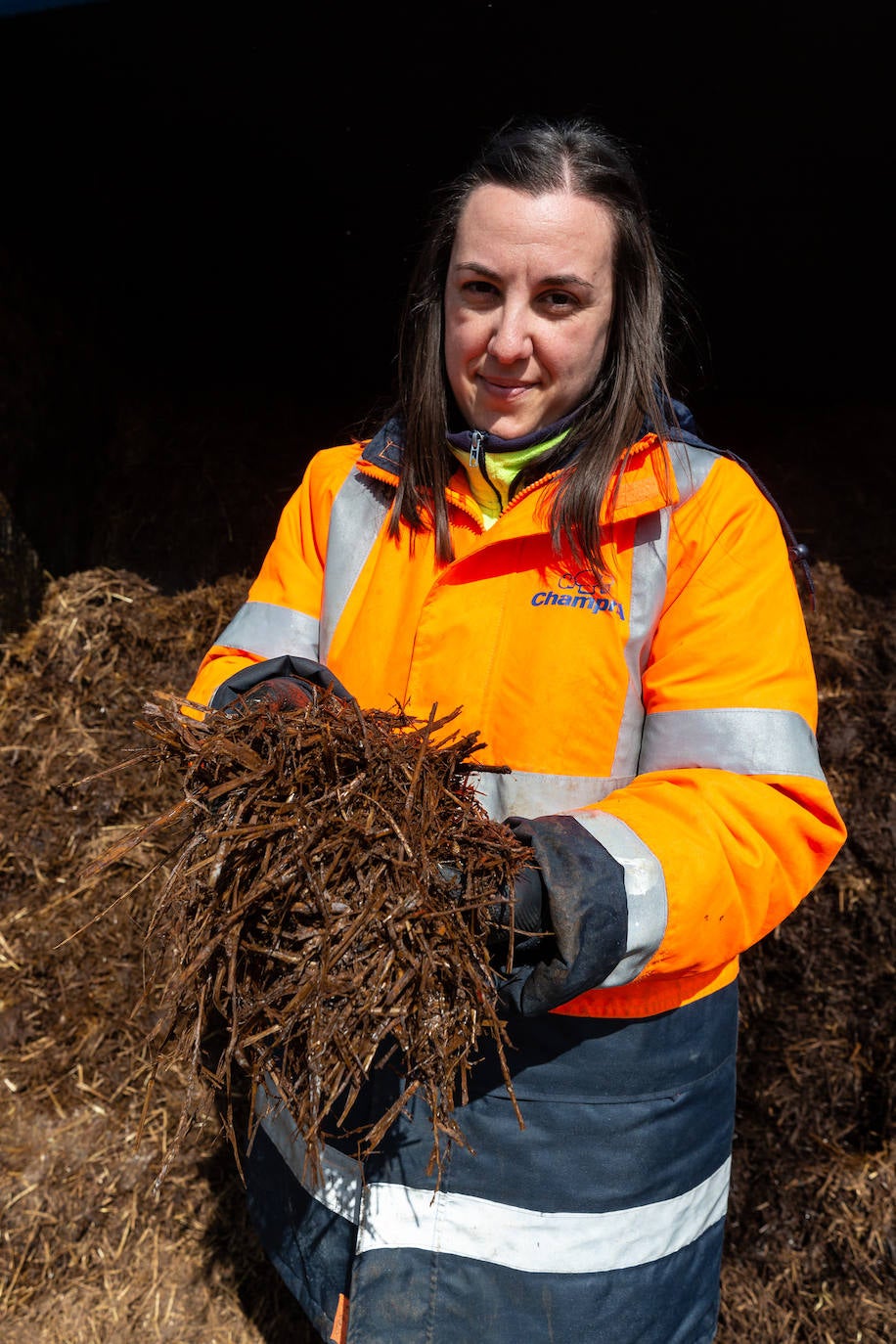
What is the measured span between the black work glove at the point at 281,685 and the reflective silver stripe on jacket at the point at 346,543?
18cm

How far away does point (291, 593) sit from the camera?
1.84 m

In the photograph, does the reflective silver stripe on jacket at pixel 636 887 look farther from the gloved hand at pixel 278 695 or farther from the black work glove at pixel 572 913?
the gloved hand at pixel 278 695

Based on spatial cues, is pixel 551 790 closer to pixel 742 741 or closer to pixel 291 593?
pixel 742 741

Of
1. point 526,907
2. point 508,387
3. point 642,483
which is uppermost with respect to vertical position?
point 508,387

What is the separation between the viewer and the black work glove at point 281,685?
58.7 inches

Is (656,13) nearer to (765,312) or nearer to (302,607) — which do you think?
(765,312)

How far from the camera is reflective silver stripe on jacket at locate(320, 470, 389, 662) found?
1.79 metres

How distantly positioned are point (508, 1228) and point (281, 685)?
1088mm

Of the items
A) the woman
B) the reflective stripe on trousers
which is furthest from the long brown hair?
the reflective stripe on trousers

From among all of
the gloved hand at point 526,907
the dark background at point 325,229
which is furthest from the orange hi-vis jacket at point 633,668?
the dark background at point 325,229

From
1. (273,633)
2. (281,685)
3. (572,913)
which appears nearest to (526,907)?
(572,913)

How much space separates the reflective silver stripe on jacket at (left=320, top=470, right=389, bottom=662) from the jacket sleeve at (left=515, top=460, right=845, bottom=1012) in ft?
1.97

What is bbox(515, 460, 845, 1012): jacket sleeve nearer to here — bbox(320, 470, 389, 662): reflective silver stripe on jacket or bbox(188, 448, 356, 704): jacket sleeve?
bbox(320, 470, 389, 662): reflective silver stripe on jacket

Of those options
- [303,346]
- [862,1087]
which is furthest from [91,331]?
[862,1087]
